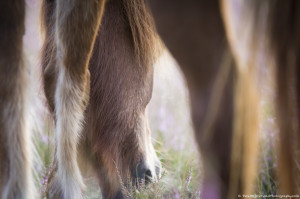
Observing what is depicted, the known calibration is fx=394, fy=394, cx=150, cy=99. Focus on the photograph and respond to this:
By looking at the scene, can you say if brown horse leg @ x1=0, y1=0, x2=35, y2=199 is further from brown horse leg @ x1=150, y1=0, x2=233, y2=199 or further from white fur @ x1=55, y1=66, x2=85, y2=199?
brown horse leg @ x1=150, y1=0, x2=233, y2=199

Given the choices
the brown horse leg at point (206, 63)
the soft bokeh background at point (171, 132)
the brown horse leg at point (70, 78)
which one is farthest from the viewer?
the soft bokeh background at point (171, 132)

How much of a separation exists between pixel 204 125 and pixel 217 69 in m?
0.12

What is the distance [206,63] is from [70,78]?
37 centimetres

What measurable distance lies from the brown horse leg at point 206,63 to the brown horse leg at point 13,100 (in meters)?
0.44

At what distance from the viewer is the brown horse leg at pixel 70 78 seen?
37.5 inches

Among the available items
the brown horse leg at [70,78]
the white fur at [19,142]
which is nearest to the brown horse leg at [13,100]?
the white fur at [19,142]

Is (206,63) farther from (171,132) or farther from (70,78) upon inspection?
(171,132)

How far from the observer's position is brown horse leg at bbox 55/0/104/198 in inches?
37.5

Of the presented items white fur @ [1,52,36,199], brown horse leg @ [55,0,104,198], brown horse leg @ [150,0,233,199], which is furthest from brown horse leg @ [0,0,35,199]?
brown horse leg @ [150,0,233,199]

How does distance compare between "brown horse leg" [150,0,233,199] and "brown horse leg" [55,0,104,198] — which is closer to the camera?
"brown horse leg" [150,0,233,199]

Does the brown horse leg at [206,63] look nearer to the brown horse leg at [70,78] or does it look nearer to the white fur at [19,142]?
the brown horse leg at [70,78]

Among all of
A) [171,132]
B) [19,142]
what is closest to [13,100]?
[19,142]

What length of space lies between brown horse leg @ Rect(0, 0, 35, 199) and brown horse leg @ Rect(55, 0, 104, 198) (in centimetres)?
11

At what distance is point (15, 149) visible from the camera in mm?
1047
